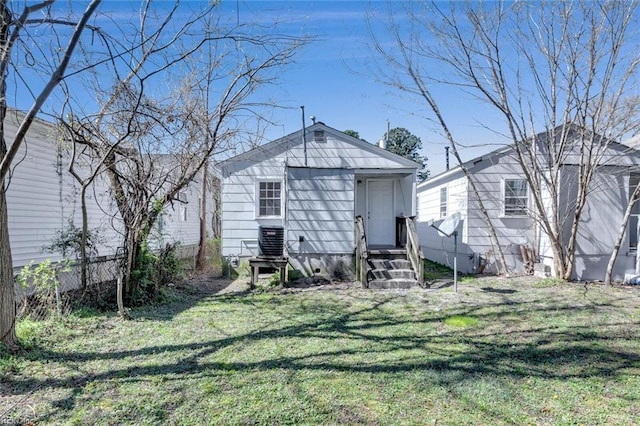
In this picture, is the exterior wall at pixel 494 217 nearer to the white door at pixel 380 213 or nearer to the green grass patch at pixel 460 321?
the white door at pixel 380 213

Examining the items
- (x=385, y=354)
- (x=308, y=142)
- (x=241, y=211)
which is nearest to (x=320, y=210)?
(x=308, y=142)

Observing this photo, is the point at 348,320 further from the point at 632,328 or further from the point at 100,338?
the point at 632,328

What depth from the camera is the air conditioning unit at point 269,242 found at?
9.62 m

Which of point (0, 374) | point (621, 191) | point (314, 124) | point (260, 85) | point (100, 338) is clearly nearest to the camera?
point (0, 374)

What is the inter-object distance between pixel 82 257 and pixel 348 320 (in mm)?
4569

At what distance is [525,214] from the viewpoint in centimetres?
1096

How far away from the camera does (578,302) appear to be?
23.7 feet

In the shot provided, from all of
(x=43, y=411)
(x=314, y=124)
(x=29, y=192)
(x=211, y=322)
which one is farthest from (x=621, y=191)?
(x=29, y=192)

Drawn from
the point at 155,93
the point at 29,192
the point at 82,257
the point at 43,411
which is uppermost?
the point at 155,93

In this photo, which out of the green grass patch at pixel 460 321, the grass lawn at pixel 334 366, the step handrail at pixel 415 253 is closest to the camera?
the grass lawn at pixel 334 366

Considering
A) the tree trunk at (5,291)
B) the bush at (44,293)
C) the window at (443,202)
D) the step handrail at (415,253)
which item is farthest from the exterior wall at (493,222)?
the tree trunk at (5,291)

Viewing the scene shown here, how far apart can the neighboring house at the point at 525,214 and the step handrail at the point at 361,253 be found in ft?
11.1

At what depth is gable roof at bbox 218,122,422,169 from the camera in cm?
1145

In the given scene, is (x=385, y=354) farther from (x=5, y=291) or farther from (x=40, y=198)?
(x=40, y=198)
